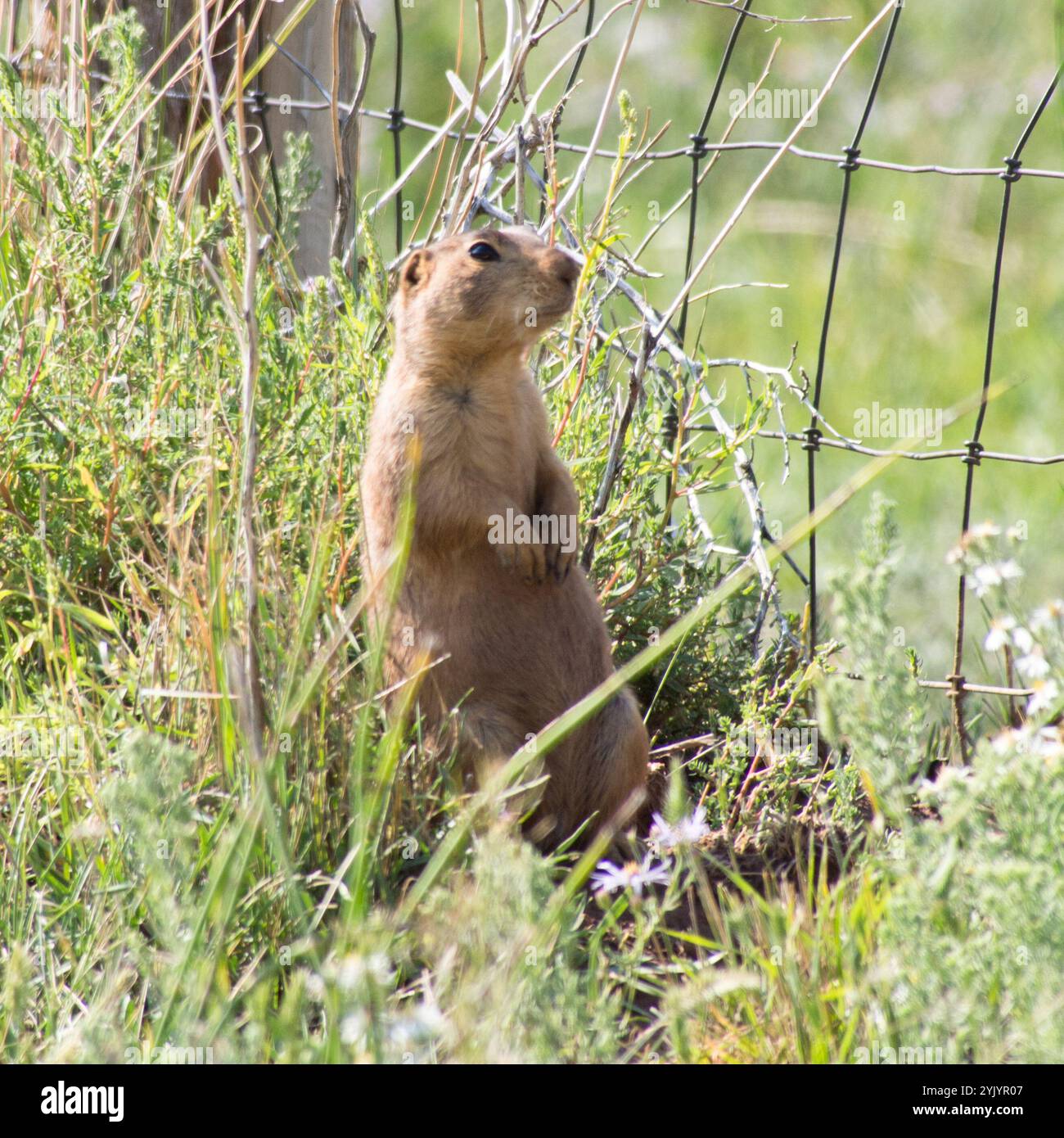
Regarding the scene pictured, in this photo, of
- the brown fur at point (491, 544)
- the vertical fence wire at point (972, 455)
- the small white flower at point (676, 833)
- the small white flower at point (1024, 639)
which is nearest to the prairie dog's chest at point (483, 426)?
the brown fur at point (491, 544)

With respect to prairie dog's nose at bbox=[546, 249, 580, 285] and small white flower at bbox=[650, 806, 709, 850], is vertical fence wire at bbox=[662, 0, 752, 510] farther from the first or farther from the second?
small white flower at bbox=[650, 806, 709, 850]

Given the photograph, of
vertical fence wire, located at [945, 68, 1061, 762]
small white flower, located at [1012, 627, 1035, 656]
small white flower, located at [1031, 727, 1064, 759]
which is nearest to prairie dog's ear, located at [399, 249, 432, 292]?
vertical fence wire, located at [945, 68, 1061, 762]

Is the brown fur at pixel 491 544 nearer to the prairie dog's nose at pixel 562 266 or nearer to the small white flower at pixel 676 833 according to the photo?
the prairie dog's nose at pixel 562 266

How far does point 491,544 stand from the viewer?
3.29 m

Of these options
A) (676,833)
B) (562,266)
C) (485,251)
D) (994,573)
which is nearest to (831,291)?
(562,266)

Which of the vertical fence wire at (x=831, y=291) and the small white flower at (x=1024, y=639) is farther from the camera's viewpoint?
the vertical fence wire at (x=831, y=291)

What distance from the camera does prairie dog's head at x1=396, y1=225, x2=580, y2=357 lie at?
10.6 ft

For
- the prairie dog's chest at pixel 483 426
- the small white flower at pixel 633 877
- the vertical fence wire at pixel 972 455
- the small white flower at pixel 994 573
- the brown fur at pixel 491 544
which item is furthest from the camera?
the vertical fence wire at pixel 972 455

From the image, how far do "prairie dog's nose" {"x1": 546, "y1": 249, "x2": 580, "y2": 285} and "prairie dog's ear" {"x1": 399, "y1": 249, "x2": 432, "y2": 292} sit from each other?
1.15ft

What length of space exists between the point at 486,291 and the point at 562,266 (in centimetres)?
19

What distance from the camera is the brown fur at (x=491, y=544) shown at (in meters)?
3.18

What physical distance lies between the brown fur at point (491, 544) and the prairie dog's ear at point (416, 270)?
0.6 inches

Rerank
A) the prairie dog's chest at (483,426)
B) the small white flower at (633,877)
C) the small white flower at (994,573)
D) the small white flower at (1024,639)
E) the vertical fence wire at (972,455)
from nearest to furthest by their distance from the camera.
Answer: the small white flower at (994,573), the small white flower at (1024,639), the small white flower at (633,877), the prairie dog's chest at (483,426), the vertical fence wire at (972,455)

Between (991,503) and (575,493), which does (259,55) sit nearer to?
(575,493)
